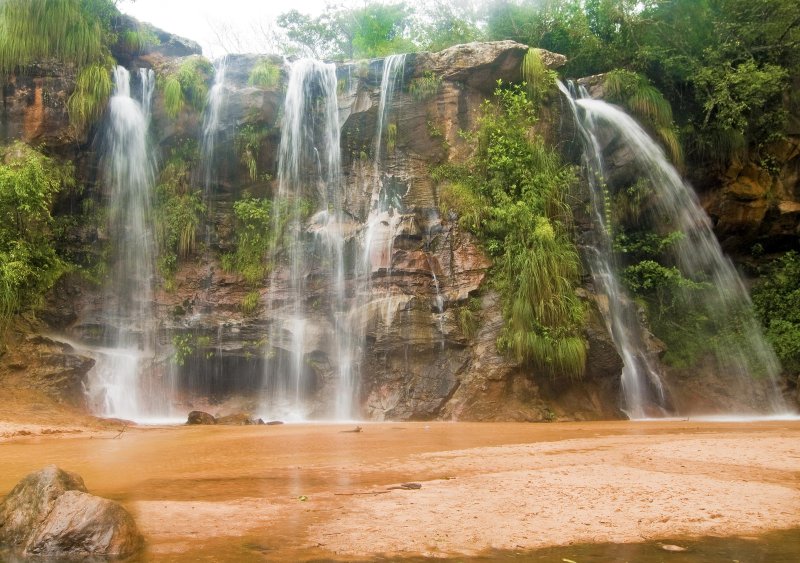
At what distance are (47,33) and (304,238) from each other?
7.55 metres

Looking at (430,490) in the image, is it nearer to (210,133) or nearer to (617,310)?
(617,310)

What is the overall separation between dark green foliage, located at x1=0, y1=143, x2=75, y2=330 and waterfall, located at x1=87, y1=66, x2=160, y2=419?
135 cm

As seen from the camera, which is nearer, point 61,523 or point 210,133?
point 61,523

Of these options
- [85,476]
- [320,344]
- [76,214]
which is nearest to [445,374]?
[320,344]

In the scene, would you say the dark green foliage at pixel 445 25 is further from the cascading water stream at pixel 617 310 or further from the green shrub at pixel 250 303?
the green shrub at pixel 250 303

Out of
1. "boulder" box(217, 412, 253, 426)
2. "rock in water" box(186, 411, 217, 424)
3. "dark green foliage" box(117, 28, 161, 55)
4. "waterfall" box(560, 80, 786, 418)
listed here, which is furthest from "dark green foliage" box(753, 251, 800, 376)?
"dark green foliage" box(117, 28, 161, 55)

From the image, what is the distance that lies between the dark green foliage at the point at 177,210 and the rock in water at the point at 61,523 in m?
11.2

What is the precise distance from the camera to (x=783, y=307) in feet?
47.8

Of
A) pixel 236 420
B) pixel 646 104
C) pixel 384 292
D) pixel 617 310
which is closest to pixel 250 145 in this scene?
pixel 384 292

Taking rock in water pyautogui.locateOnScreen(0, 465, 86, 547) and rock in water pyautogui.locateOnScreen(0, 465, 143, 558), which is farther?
rock in water pyautogui.locateOnScreen(0, 465, 86, 547)

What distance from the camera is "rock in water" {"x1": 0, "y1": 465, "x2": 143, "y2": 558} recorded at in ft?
8.71

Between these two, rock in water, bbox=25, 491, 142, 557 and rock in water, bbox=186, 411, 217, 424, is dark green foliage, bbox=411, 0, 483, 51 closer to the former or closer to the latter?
rock in water, bbox=186, 411, 217, 424

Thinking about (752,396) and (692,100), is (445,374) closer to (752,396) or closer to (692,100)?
(752,396)

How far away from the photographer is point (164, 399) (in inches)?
498
